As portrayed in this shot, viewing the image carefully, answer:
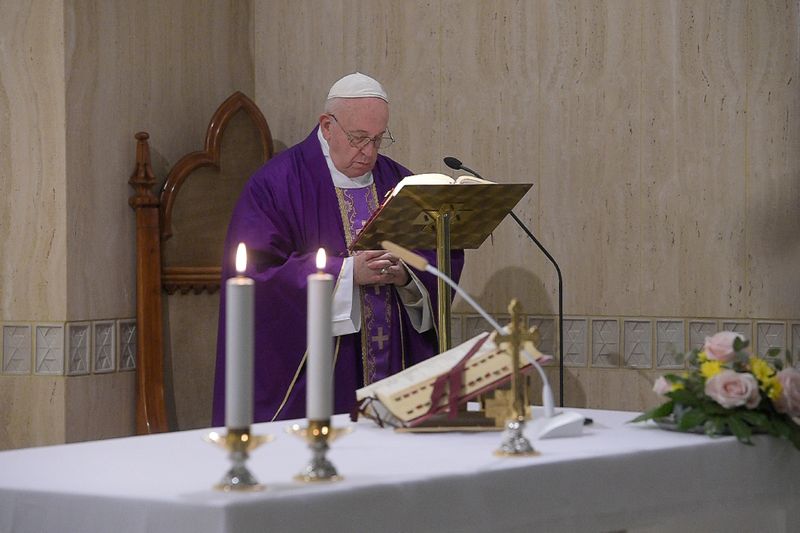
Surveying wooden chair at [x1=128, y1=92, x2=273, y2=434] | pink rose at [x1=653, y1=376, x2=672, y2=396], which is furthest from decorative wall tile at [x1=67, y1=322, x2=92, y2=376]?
pink rose at [x1=653, y1=376, x2=672, y2=396]

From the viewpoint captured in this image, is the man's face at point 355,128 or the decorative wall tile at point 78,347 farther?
the decorative wall tile at point 78,347

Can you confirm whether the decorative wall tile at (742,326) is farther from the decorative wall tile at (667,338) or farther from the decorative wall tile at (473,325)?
the decorative wall tile at (473,325)

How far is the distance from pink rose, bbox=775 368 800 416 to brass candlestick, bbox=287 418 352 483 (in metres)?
1.30

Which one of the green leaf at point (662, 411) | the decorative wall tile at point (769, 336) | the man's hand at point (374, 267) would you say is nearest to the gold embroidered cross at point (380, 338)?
the man's hand at point (374, 267)

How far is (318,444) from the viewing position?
2430 millimetres

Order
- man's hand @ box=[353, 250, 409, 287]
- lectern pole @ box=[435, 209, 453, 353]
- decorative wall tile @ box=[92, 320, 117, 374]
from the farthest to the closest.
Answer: decorative wall tile @ box=[92, 320, 117, 374] → man's hand @ box=[353, 250, 409, 287] → lectern pole @ box=[435, 209, 453, 353]

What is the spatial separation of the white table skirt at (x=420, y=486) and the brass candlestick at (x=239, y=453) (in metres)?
0.05

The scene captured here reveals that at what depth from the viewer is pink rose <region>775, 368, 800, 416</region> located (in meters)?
3.22

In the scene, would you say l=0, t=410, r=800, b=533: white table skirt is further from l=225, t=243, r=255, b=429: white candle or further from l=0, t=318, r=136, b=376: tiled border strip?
l=0, t=318, r=136, b=376: tiled border strip

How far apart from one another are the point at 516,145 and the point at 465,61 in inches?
21.2

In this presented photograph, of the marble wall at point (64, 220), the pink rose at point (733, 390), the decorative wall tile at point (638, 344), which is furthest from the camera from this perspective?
the decorative wall tile at point (638, 344)

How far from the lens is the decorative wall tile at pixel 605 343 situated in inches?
A: 253

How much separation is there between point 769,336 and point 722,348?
2.97m

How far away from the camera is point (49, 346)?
5852 millimetres
